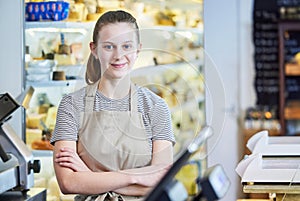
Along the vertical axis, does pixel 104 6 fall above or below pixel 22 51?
above

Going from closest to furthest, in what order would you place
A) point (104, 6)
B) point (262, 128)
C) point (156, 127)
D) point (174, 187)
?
point (174, 187) → point (156, 127) → point (104, 6) → point (262, 128)

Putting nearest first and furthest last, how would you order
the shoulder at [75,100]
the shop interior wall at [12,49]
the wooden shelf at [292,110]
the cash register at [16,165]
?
the shoulder at [75,100], the cash register at [16,165], the shop interior wall at [12,49], the wooden shelf at [292,110]

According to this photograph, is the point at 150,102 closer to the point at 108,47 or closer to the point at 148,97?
the point at 148,97

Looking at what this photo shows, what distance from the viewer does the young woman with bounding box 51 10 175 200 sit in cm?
207

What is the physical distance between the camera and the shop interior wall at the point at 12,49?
306 centimetres

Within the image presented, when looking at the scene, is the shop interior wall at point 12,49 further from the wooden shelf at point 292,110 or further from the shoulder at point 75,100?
the wooden shelf at point 292,110

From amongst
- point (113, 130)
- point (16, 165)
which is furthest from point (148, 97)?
point (16, 165)

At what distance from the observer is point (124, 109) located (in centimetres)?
209

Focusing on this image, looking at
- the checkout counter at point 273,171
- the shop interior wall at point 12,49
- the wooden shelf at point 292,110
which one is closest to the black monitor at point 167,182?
the checkout counter at point 273,171

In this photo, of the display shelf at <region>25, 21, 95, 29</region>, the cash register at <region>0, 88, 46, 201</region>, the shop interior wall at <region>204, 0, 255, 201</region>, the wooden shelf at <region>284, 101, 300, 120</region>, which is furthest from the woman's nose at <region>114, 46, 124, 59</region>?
the wooden shelf at <region>284, 101, 300, 120</region>

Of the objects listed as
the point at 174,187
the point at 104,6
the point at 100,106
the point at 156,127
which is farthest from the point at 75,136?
the point at 174,187

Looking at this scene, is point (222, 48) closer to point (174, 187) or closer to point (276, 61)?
point (276, 61)

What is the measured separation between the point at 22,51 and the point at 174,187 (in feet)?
7.63

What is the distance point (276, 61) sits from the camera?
16.0 feet
